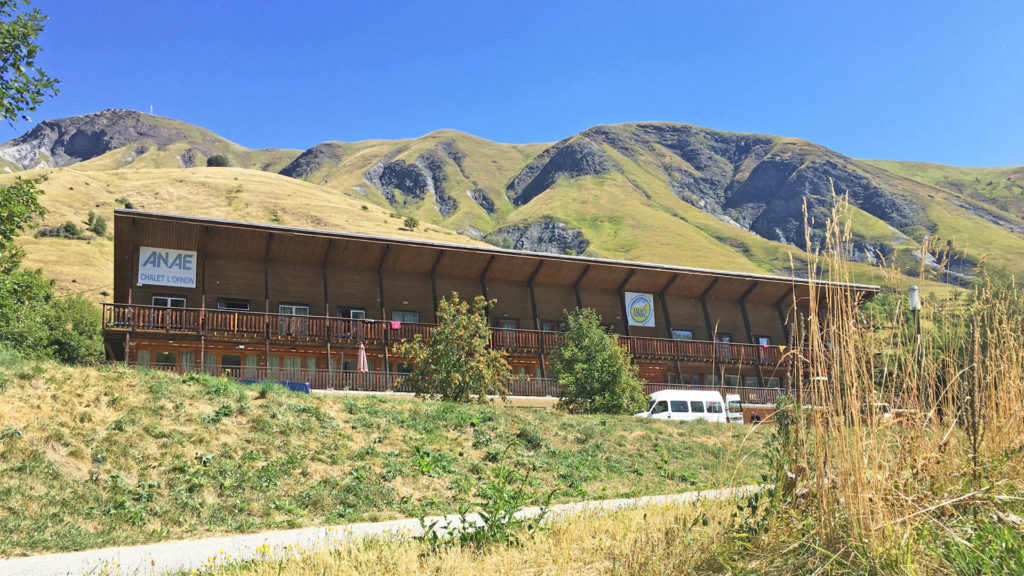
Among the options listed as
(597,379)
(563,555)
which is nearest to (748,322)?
(597,379)

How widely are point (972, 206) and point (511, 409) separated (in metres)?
208

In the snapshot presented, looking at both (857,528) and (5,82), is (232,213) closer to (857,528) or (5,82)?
(5,82)

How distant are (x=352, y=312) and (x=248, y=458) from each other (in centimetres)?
1901

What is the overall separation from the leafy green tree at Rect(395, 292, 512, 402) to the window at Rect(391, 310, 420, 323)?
9.78 meters

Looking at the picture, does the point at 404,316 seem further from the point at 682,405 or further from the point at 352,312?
Answer: the point at 682,405

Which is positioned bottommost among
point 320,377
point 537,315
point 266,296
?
point 320,377

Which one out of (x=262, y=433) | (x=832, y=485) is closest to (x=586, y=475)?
(x=262, y=433)

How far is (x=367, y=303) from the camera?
3058cm

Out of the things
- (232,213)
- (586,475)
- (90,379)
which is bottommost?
(586,475)

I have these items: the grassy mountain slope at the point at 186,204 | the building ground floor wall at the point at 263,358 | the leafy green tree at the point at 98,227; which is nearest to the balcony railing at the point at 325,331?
the building ground floor wall at the point at 263,358

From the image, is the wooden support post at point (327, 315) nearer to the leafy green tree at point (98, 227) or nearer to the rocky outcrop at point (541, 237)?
the leafy green tree at point (98, 227)

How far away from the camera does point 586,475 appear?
13422 mm

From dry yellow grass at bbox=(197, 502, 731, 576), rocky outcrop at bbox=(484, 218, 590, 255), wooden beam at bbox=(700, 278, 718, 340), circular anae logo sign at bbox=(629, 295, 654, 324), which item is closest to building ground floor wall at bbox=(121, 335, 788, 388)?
circular anae logo sign at bbox=(629, 295, 654, 324)

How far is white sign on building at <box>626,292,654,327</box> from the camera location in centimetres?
3478
